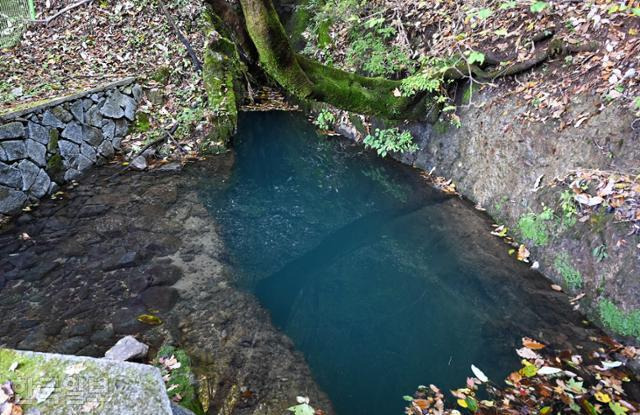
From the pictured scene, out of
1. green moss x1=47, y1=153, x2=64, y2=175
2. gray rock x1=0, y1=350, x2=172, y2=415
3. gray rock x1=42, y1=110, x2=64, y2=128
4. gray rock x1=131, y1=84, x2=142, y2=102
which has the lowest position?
gray rock x1=0, y1=350, x2=172, y2=415

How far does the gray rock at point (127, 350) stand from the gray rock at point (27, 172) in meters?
4.19

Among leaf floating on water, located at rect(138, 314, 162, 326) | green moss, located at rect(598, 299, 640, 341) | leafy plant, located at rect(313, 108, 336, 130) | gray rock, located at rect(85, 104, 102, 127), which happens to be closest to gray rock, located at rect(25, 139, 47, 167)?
gray rock, located at rect(85, 104, 102, 127)

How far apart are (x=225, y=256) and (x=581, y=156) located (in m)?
4.88

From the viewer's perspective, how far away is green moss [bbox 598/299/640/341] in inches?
156

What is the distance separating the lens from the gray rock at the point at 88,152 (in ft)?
26.0

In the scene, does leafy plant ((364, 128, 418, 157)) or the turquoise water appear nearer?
the turquoise water

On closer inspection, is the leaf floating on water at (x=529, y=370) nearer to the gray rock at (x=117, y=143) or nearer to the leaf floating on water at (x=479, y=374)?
the leaf floating on water at (x=479, y=374)

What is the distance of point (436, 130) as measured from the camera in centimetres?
758

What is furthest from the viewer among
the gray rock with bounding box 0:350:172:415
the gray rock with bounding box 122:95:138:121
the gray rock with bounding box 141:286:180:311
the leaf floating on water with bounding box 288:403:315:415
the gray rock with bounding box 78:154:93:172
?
the gray rock with bounding box 122:95:138:121

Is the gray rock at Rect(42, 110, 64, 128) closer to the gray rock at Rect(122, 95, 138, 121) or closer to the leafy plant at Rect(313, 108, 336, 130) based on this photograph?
the gray rock at Rect(122, 95, 138, 121)

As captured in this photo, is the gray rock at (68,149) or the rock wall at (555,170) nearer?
the rock wall at (555,170)

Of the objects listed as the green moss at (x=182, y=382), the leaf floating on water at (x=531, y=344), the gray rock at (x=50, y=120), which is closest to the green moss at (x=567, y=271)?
the leaf floating on water at (x=531, y=344)

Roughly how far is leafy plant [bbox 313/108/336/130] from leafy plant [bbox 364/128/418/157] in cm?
163

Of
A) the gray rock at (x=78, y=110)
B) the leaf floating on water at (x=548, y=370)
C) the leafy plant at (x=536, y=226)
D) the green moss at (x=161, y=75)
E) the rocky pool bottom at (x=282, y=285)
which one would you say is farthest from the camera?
the green moss at (x=161, y=75)
